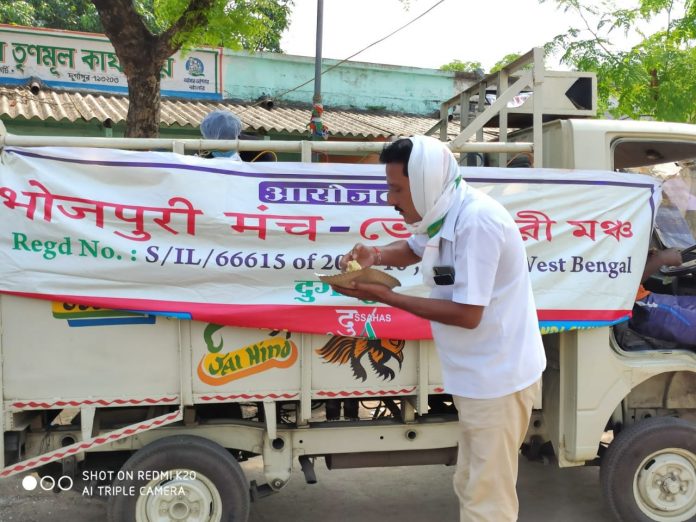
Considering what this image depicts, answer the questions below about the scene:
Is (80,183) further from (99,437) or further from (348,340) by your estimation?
(348,340)

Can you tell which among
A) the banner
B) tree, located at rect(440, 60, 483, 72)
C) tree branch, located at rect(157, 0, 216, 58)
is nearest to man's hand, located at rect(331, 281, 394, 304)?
the banner

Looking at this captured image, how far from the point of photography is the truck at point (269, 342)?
9.66 feet

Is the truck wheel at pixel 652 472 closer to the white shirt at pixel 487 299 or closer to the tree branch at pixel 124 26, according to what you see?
the white shirt at pixel 487 299

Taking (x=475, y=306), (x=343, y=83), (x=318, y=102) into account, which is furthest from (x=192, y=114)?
(x=475, y=306)

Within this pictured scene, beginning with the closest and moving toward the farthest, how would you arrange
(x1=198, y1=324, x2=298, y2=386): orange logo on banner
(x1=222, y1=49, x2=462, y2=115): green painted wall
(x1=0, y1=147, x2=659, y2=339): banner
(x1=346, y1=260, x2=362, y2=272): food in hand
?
(x1=346, y1=260, x2=362, y2=272): food in hand < (x1=0, y1=147, x2=659, y2=339): banner < (x1=198, y1=324, x2=298, y2=386): orange logo on banner < (x1=222, y1=49, x2=462, y2=115): green painted wall

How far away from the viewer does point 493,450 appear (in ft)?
7.59

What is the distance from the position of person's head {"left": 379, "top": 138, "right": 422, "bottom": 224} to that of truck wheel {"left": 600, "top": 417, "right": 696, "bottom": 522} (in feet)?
6.48

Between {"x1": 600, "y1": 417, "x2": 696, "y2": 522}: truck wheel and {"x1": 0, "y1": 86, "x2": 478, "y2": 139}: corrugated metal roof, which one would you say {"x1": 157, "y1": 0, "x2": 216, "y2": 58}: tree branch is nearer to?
{"x1": 0, "y1": 86, "x2": 478, "y2": 139}: corrugated metal roof

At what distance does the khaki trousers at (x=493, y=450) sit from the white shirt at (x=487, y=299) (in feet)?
0.17

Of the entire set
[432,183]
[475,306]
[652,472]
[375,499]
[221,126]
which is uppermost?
[221,126]

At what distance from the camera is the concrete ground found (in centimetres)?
382

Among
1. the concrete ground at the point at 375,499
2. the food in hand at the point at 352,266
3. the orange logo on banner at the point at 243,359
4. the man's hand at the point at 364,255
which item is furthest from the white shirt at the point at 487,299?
the concrete ground at the point at 375,499

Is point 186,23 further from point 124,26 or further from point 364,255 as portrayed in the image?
point 364,255

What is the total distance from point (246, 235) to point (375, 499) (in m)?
2.01
